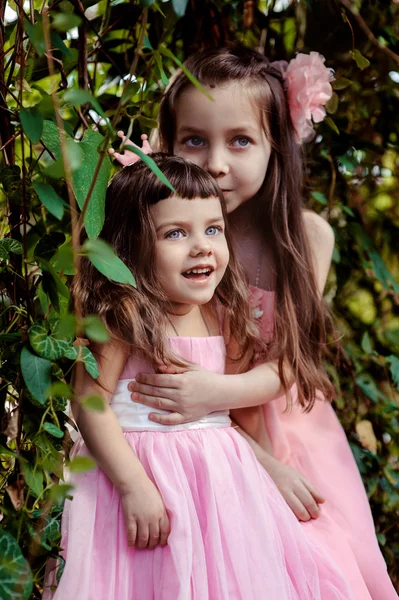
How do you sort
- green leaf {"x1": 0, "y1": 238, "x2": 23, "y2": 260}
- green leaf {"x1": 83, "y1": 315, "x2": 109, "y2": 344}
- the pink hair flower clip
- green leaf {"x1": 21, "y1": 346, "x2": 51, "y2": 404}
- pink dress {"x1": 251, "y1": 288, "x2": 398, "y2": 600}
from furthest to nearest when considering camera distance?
the pink hair flower clip < pink dress {"x1": 251, "y1": 288, "x2": 398, "y2": 600} < green leaf {"x1": 0, "y1": 238, "x2": 23, "y2": 260} < green leaf {"x1": 21, "y1": 346, "x2": 51, "y2": 404} < green leaf {"x1": 83, "y1": 315, "x2": 109, "y2": 344}

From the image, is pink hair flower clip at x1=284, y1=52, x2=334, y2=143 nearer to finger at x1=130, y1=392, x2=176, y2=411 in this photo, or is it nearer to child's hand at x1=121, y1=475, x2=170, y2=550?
finger at x1=130, y1=392, x2=176, y2=411

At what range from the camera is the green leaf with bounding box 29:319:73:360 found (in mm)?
1064

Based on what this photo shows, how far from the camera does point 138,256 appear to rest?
1314mm

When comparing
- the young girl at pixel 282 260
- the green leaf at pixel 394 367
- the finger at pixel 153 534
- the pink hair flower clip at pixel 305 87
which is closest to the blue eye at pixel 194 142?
the young girl at pixel 282 260

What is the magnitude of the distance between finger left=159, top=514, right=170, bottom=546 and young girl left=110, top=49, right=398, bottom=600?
241 millimetres

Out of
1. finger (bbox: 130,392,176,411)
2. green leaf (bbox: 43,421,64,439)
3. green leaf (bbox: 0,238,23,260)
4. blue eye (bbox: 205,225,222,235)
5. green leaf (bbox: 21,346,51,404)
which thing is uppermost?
green leaf (bbox: 0,238,23,260)

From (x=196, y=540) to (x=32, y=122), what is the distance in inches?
A: 26.8

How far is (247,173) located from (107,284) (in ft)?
1.35

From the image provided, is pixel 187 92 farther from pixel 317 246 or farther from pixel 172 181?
pixel 317 246

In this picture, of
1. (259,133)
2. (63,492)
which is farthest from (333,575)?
(259,133)

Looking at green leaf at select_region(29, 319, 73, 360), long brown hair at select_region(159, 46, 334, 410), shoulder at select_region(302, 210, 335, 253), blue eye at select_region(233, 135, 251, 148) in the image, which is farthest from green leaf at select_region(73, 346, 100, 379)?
shoulder at select_region(302, 210, 335, 253)

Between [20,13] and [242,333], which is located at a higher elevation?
[20,13]

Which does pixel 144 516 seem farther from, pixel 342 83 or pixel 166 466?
pixel 342 83

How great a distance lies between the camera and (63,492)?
0.87 metres
